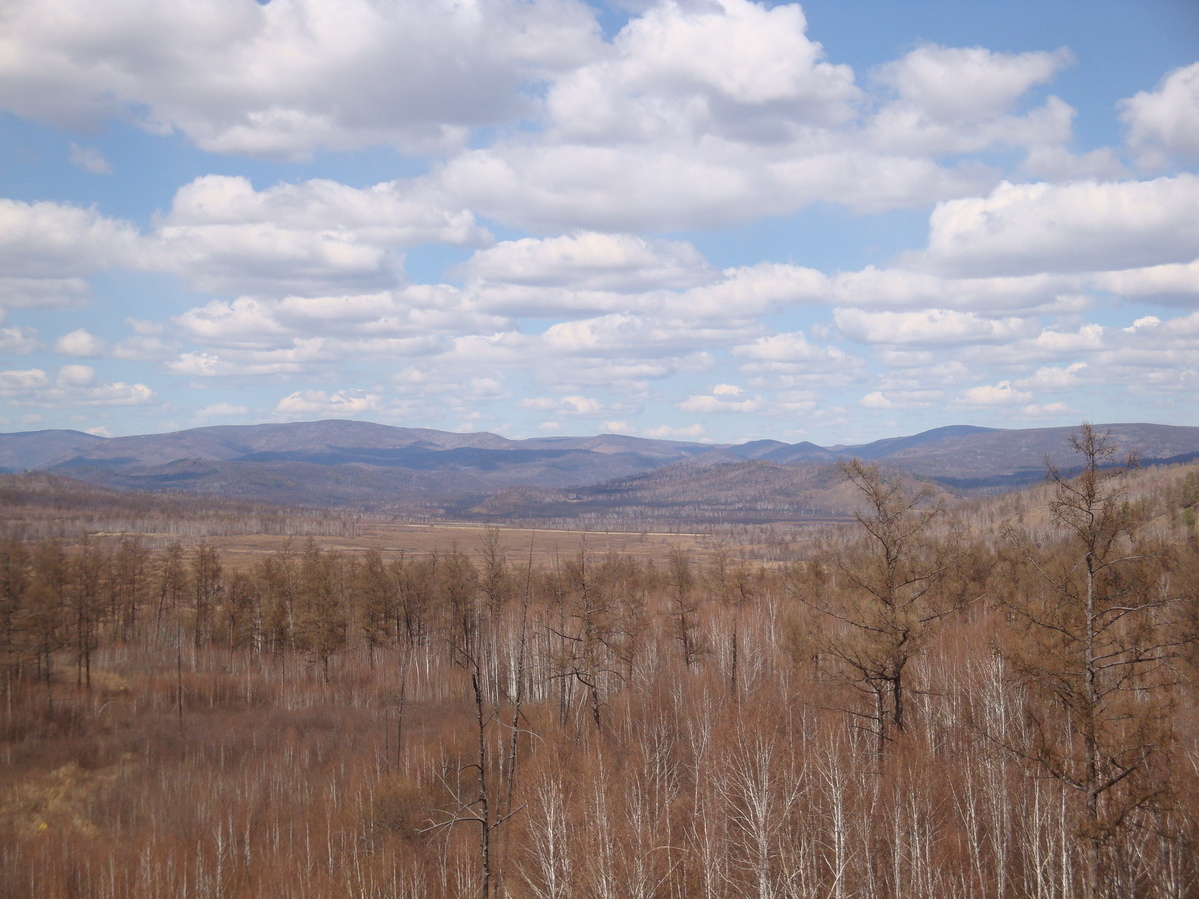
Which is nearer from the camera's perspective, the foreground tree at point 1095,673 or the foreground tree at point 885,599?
the foreground tree at point 1095,673

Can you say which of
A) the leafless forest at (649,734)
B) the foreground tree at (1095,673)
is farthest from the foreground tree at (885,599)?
the foreground tree at (1095,673)

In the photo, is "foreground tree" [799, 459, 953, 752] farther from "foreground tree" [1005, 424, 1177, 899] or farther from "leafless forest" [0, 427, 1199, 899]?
"foreground tree" [1005, 424, 1177, 899]

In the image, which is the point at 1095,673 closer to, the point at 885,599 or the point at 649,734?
the point at 885,599

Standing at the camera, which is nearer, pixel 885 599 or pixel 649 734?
pixel 885 599

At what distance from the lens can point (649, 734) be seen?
46.5 metres

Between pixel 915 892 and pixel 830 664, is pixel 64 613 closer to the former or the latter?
pixel 830 664

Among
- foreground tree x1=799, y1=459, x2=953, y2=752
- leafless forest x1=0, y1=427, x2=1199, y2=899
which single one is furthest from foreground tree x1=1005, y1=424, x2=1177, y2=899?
foreground tree x1=799, y1=459, x2=953, y2=752

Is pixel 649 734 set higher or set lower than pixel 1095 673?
lower

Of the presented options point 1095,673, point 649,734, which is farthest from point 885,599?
point 649,734

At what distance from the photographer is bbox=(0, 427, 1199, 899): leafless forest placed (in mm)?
20516

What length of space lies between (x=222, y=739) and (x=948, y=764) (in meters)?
48.6

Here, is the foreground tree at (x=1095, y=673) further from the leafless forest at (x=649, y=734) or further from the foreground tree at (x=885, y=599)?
the foreground tree at (x=885, y=599)

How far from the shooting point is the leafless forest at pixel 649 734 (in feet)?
67.3

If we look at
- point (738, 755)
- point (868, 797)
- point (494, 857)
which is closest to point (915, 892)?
point (868, 797)
